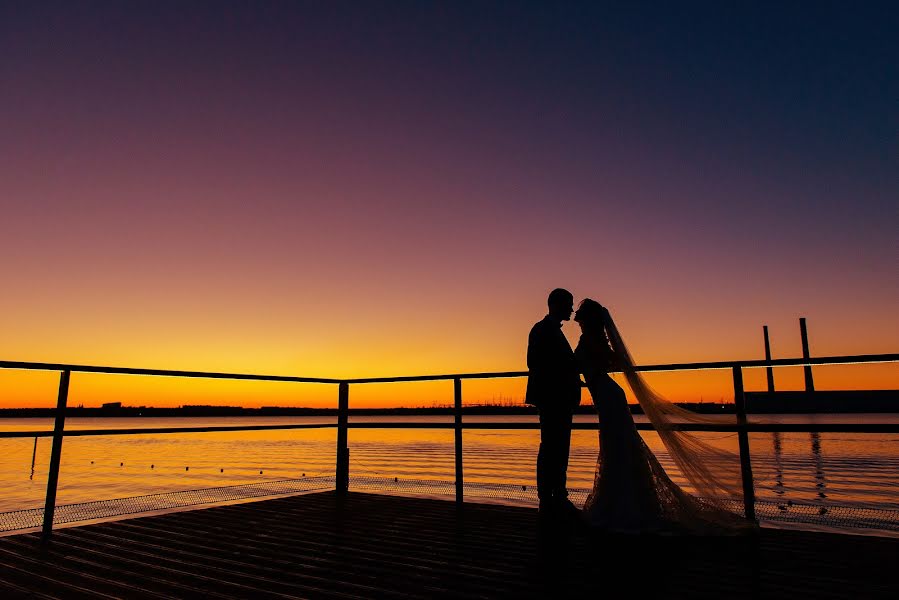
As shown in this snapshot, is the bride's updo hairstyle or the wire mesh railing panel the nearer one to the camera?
the bride's updo hairstyle

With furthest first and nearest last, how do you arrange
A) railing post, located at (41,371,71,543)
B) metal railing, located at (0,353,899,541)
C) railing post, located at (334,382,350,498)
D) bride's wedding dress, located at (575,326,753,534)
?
railing post, located at (334,382,350,498), railing post, located at (41,371,71,543), bride's wedding dress, located at (575,326,753,534), metal railing, located at (0,353,899,541)

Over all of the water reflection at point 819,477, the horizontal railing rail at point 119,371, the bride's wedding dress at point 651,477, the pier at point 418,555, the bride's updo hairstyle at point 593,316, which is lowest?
the water reflection at point 819,477

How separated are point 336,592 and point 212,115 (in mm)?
10129

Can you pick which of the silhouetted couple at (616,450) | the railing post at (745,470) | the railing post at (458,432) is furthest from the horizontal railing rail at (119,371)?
the railing post at (745,470)

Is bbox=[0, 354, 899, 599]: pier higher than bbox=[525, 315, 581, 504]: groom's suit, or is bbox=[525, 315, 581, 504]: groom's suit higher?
bbox=[525, 315, 581, 504]: groom's suit

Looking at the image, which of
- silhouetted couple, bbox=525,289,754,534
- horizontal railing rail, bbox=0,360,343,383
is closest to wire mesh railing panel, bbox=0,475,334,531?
horizontal railing rail, bbox=0,360,343,383

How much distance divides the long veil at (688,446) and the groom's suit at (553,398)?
0.49 m

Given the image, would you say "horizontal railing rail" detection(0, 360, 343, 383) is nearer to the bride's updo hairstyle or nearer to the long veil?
the bride's updo hairstyle

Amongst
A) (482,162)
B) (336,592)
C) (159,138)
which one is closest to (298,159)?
(159,138)

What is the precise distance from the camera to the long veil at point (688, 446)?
12.4ft

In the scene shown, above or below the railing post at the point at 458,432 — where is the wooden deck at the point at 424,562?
below

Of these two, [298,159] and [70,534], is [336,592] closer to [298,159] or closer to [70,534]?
[70,534]

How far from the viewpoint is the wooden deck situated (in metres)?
2.50

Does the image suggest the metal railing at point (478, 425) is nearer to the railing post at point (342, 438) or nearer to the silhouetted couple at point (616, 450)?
the silhouetted couple at point (616, 450)
